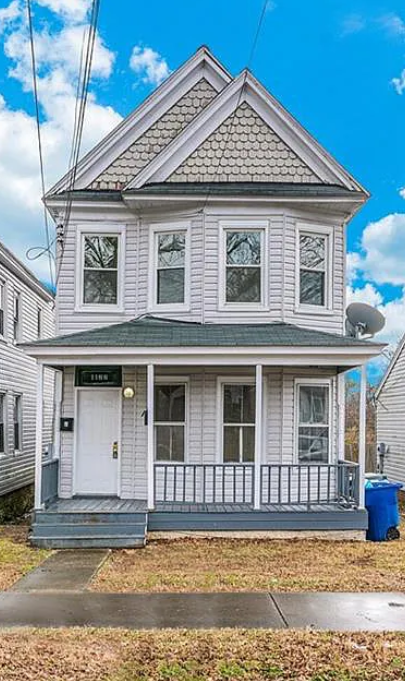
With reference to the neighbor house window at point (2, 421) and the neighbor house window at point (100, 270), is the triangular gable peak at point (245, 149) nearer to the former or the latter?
the neighbor house window at point (100, 270)

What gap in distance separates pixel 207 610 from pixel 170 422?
5.69 metres

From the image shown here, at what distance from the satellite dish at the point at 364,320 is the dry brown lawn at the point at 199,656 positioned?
30.1 ft

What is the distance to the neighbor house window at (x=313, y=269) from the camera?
1270cm

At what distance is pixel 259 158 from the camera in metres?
12.8

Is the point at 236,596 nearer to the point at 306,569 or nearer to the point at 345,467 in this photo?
the point at 306,569

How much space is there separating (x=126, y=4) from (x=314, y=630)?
6.81m

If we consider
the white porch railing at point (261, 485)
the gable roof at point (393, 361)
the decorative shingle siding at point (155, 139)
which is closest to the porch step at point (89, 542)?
the white porch railing at point (261, 485)

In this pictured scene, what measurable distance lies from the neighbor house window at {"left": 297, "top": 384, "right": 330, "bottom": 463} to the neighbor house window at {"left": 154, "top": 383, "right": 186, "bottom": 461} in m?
2.19

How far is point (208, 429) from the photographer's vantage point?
12180 millimetres

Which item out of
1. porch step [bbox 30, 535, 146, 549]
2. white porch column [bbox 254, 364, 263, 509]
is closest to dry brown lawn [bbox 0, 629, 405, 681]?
porch step [bbox 30, 535, 146, 549]

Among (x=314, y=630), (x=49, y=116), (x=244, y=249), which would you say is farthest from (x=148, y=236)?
(x=314, y=630)

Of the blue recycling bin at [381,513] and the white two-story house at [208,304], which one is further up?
the white two-story house at [208,304]

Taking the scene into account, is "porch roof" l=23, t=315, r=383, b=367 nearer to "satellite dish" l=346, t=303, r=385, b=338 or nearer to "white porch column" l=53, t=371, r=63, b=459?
"white porch column" l=53, t=371, r=63, b=459

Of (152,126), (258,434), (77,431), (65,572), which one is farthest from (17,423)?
(65,572)
